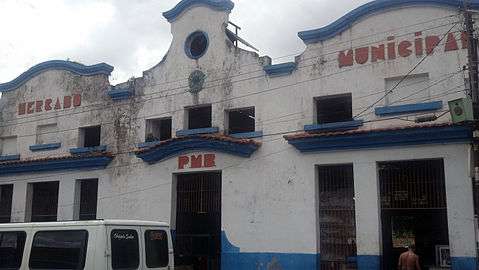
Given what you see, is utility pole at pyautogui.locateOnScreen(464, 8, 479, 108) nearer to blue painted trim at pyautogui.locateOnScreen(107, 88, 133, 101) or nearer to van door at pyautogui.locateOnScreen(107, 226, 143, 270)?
van door at pyautogui.locateOnScreen(107, 226, 143, 270)

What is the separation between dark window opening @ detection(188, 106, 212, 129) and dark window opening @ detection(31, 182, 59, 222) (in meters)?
6.55

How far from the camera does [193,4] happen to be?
18.6 meters

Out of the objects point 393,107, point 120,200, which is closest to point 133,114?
point 120,200

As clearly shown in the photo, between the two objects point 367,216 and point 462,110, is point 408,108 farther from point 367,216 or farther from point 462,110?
point 367,216

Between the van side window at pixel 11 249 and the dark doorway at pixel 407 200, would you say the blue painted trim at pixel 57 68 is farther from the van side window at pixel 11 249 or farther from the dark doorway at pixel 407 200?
the van side window at pixel 11 249

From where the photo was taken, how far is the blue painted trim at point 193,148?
1643 cm

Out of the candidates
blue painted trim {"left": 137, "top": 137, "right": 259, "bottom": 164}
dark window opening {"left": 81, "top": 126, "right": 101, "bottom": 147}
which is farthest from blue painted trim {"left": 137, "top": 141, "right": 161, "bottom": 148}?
dark window opening {"left": 81, "top": 126, "right": 101, "bottom": 147}

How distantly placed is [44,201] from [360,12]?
1413cm

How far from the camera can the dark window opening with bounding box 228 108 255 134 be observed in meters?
17.7

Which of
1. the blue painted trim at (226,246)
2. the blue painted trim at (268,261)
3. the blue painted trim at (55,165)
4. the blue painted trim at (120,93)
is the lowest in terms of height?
the blue painted trim at (268,261)

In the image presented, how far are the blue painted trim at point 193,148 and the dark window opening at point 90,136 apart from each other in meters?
3.02

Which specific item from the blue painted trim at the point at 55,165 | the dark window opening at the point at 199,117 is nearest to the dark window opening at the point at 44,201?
the blue painted trim at the point at 55,165

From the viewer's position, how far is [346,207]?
49.8 ft

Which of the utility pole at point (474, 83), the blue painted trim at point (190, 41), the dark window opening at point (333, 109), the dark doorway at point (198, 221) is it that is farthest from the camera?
the blue painted trim at point (190, 41)
